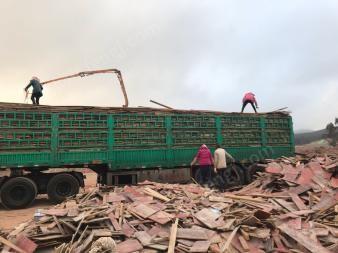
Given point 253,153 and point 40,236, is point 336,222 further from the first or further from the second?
point 253,153

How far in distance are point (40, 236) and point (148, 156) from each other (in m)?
7.93

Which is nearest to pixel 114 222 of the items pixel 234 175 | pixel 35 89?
pixel 35 89

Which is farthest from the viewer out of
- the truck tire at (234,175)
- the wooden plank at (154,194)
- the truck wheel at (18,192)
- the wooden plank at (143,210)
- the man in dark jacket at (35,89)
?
the truck tire at (234,175)

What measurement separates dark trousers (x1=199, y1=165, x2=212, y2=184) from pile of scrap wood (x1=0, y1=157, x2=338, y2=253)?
4.28 metres

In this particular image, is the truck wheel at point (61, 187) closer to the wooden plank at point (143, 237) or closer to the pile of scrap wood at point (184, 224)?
the pile of scrap wood at point (184, 224)

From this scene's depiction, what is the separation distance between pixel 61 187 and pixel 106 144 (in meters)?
2.20

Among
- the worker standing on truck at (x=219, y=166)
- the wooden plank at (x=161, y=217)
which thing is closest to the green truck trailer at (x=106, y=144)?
the worker standing on truck at (x=219, y=166)

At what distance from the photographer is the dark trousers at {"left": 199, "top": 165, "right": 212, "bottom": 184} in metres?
14.0

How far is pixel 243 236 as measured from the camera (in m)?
6.74

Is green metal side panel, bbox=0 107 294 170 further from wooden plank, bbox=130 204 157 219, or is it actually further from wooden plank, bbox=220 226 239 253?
wooden plank, bbox=220 226 239 253

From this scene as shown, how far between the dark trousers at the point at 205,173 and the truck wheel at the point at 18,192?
6.03 meters

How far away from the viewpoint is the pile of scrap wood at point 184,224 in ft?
20.8

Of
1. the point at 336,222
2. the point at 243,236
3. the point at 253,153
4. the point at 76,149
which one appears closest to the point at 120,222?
the point at 243,236

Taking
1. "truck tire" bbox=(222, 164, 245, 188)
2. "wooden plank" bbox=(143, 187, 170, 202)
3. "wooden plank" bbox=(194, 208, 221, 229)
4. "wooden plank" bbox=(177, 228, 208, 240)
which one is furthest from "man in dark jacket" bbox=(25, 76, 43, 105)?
"wooden plank" bbox=(177, 228, 208, 240)
